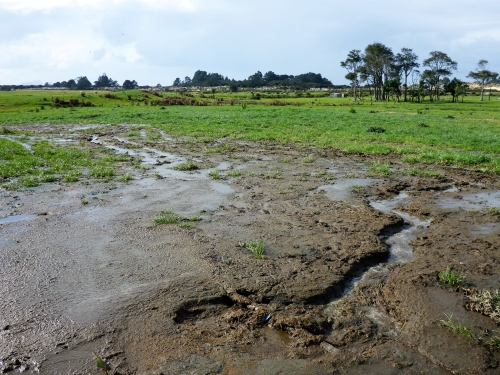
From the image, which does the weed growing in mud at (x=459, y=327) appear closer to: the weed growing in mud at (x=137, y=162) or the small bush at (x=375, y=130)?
the weed growing in mud at (x=137, y=162)

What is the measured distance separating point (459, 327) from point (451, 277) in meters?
1.38

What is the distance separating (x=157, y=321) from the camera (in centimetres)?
523

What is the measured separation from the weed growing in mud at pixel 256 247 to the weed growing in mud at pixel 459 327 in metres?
3.00

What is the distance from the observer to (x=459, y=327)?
4891 millimetres

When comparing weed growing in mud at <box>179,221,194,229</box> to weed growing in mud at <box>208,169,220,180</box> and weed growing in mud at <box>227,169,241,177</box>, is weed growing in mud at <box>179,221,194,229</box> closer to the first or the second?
weed growing in mud at <box>208,169,220,180</box>

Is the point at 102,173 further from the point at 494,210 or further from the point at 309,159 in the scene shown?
the point at 494,210

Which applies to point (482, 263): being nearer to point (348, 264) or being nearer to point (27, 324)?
point (348, 264)

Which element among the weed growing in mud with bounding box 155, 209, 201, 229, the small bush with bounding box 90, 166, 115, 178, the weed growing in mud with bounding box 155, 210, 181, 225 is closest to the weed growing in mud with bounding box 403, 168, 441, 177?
the weed growing in mud with bounding box 155, 209, 201, 229

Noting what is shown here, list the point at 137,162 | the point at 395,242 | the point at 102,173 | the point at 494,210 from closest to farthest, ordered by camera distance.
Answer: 1. the point at 395,242
2. the point at 494,210
3. the point at 102,173
4. the point at 137,162

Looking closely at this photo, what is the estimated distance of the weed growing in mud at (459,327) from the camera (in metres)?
4.80

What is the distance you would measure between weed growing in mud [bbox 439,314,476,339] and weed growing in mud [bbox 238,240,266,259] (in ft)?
9.85

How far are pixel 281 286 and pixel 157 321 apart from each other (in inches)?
71.4

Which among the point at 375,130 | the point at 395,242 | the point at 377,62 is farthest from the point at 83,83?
the point at 395,242

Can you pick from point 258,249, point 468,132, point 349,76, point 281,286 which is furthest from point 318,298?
point 349,76
